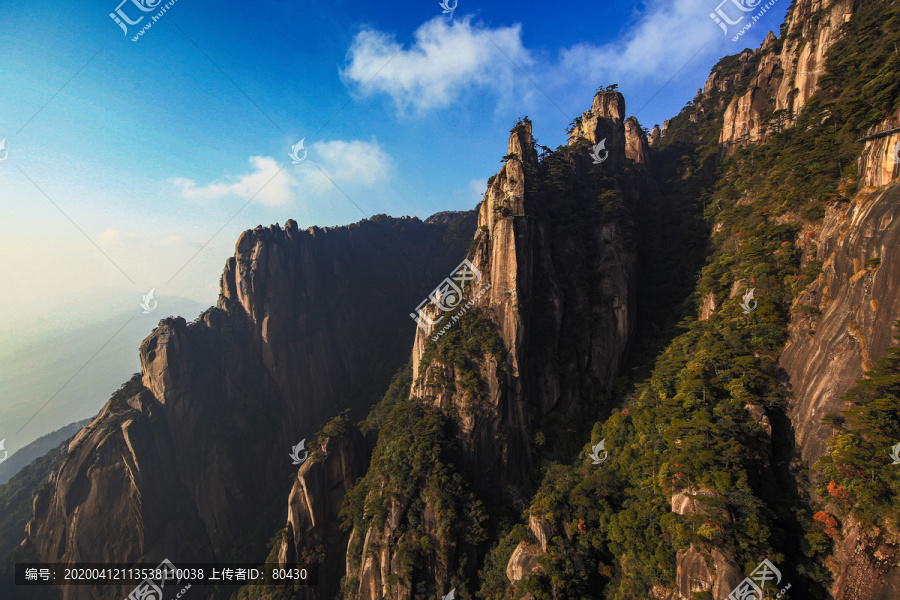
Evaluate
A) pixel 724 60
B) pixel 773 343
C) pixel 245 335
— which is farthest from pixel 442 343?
pixel 724 60

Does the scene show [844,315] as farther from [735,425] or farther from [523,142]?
[523,142]

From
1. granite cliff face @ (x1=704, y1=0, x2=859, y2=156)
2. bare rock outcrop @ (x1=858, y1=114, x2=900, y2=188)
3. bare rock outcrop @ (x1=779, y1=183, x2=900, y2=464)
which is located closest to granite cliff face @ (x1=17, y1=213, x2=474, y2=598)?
bare rock outcrop @ (x1=779, y1=183, x2=900, y2=464)

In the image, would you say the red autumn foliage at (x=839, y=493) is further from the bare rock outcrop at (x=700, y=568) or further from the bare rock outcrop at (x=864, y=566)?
the bare rock outcrop at (x=700, y=568)

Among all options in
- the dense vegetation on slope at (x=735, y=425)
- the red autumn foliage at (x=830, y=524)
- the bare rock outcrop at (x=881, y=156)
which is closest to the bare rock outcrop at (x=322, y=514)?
the dense vegetation on slope at (x=735, y=425)

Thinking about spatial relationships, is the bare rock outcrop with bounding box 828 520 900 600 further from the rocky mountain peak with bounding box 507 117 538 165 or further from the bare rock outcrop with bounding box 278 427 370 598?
the rocky mountain peak with bounding box 507 117 538 165

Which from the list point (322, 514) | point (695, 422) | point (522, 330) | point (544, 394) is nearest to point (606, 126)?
point (522, 330)

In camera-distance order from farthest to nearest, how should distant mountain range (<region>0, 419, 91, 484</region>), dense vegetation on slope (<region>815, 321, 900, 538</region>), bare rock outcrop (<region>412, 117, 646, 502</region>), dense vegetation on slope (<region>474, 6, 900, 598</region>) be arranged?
distant mountain range (<region>0, 419, 91, 484</region>) → bare rock outcrop (<region>412, 117, 646, 502</region>) → dense vegetation on slope (<region>474, 6, 900, 598</region>) → dense vegetation on slope (<region>815, 321, 900, 538</region>)

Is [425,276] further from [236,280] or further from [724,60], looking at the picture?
[724,60]

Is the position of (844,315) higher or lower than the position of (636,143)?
lower
